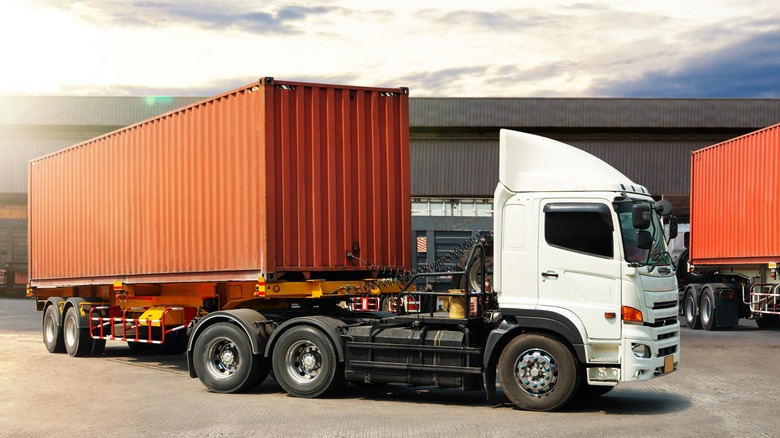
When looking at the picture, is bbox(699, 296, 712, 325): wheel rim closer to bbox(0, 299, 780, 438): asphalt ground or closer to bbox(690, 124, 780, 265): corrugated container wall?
bbox(690, 124, 780, 265): corrugated container wall

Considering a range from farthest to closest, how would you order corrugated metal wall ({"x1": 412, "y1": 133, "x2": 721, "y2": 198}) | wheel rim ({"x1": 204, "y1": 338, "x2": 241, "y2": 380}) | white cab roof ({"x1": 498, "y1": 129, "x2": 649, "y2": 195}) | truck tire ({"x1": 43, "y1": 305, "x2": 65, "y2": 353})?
corrugated metal wall ({"x1": 412, "y1": 133, "x2": 721, "y2": 198}) < truck tire ({"x1": 43, "y1": 305, "x2": 65, "y2": 353}) < wheel rim ({"x1": 204, "y1": 338, "x2": 241, "y2": 380}) < white cab roof ({"x1": 498, "y1": 129, "x2": 649, "y2": 195})

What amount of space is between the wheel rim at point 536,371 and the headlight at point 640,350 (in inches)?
34.2

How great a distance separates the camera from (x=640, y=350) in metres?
10.5

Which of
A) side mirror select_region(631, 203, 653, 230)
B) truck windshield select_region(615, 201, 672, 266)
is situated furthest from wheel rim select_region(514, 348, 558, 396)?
side mirror select_region(631, 203, 653, 230)

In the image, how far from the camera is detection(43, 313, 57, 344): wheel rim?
62.2 ft

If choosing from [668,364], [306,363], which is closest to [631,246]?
[668,364]

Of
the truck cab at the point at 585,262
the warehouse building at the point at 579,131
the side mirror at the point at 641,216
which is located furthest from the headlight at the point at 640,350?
the warehouse building at the point at 579,131

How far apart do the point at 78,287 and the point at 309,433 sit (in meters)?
11.4

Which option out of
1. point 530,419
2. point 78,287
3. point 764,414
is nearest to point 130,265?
point 78,287

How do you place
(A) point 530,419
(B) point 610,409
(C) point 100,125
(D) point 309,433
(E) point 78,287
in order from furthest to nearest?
1. (C) point 100,125
2. (E) point 78,287
3. (B) point 610,409
4. (A) point 530,419
5. (D) point 309,433

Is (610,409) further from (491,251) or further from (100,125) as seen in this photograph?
(100,125)

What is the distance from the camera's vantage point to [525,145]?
443 inches

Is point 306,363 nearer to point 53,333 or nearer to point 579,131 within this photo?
point 53,333

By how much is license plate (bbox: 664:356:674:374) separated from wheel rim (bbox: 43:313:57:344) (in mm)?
12457
